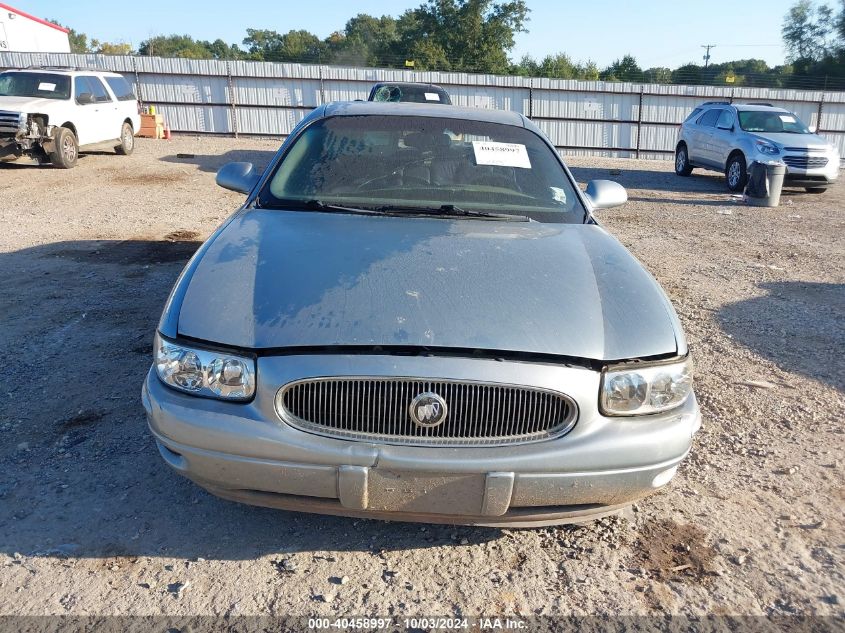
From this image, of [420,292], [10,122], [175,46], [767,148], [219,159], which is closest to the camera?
[420,292]

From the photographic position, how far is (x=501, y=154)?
3643mm

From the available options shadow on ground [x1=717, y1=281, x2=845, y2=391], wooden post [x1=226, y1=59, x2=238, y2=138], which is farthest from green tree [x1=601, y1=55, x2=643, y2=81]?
shadow on ground [x1=717, y1=281, x2=845, y2=391]

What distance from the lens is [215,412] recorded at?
218 cm

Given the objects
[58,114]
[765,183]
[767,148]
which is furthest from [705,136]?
[58,114]

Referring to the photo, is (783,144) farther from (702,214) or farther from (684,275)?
(684,275)

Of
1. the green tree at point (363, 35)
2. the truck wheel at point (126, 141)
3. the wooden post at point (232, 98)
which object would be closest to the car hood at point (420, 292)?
the truck wheel at point (126, 141)

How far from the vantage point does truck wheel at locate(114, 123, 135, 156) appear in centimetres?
1470

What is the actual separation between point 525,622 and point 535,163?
243 cm

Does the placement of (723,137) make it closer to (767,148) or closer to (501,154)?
(767,148)

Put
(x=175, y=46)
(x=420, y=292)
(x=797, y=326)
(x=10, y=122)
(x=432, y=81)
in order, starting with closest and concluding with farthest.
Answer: (x=420, y=292) → (x=797, y=326) → (x=10, y=122) → (x=432, y=81) → (x=175, y=46)

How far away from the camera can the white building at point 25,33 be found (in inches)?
1310

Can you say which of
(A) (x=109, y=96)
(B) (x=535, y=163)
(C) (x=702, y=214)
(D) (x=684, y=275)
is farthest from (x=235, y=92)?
(B) (x=535, y=163)

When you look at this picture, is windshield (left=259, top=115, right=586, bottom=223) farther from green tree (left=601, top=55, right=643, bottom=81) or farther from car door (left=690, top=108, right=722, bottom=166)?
green tree (left=601, top=55, right=643, bottom=81)

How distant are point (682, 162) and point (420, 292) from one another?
613 inches
